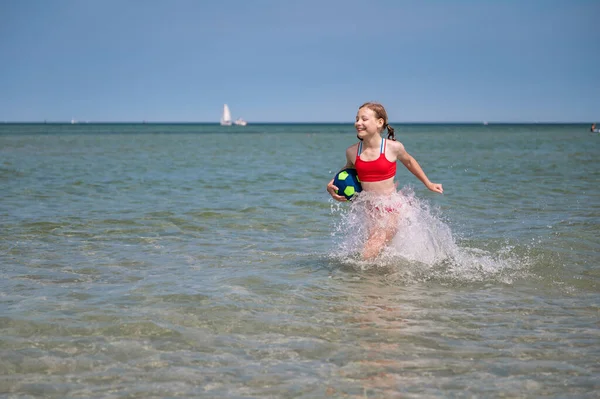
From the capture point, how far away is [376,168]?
24.0ft

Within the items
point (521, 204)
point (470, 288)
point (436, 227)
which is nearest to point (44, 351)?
point (470, 288)

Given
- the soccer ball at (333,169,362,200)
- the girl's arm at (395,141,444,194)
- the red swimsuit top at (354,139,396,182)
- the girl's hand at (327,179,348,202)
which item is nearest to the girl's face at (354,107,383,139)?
the red swimsuit top at (354,139,396,182)

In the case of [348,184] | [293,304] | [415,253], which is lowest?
[293,304]

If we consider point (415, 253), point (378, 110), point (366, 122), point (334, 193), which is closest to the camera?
point (366, 122)

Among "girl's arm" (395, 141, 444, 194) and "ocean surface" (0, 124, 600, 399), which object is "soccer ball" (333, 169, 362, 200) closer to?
"ocean surface" (0, 124, 600, 399)

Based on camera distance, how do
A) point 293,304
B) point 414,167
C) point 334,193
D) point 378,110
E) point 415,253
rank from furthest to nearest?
1. point 415,253
2. point 414,167
3. point 334,193
4. point 378,110
5. point 293,304

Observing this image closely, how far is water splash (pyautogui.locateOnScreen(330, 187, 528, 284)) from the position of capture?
23.6 ft

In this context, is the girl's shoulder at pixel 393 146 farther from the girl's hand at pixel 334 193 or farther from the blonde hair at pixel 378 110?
the girl's hand at pixel 334 193

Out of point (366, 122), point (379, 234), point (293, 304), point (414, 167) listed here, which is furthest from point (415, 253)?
point (293, 304)

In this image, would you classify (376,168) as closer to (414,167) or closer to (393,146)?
(393,146)

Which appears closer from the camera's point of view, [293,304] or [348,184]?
[293,304]

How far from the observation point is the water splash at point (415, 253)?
7184 mm

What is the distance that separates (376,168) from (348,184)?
372mm

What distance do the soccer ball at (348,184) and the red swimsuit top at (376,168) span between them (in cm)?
9
